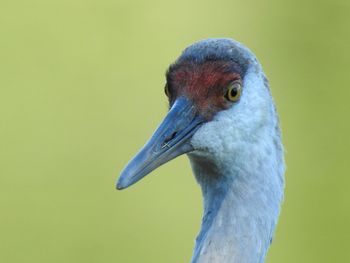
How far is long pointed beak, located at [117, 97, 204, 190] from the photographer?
2.51 m

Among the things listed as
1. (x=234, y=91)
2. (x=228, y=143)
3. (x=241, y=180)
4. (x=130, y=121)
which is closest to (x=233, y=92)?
(x=234, y=91)

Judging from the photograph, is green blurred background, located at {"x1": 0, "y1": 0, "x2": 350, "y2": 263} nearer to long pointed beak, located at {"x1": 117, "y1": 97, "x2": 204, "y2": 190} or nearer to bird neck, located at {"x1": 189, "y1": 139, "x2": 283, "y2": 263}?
bird neck, located at {"x1": 189, "y1": 139, "x2": 283, "y2": 263}

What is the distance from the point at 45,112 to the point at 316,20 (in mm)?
1965

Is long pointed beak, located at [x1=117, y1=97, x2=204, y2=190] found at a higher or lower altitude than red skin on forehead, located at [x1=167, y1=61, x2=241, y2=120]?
lower

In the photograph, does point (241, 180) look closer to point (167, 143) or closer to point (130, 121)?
point (167, 143)

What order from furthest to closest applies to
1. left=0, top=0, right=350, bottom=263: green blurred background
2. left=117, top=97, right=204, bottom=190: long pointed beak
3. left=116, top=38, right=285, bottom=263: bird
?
left=0, top=0, right=350, bottom=263: green blurred background < left=116, top=38, right=285, bottom=263: bird < left=117, top=97, right=204, bottom=190: long pointed beak

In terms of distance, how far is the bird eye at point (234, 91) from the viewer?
2670mm

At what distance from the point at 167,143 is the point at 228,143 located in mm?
184

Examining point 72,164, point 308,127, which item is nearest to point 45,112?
point 72,164

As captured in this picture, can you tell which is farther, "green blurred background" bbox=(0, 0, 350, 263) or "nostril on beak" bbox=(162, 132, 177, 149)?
"green blurred background" bbox=(0, 0, 350, 263)

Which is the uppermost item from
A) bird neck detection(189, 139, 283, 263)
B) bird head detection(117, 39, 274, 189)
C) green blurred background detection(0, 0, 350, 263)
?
green blurred background detection(0, 0, 350, 263)

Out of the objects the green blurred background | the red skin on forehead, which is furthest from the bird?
the green blurred background

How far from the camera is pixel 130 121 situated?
555 cm

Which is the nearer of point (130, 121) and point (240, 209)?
point (240, 209)
